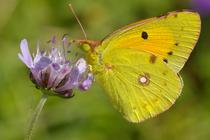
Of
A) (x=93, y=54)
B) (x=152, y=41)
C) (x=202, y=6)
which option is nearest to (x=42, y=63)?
(x=93, y=54)

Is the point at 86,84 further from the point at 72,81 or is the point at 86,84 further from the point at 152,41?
the point at 152,41

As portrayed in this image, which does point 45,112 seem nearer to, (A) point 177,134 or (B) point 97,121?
(B) point 97,121

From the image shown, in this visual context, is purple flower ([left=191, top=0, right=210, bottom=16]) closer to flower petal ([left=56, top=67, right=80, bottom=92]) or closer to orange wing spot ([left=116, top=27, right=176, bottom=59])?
orange wing spot ([left=116, top=27, right=176, bottom=59])

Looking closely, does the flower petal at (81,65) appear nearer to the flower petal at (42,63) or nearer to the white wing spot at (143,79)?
the flower petal at (42,63)

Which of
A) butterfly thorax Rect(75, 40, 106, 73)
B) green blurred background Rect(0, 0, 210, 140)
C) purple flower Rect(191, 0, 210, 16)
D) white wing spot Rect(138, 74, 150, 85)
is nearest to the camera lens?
butterfly thorax Rect(75, 40, 106, 73)

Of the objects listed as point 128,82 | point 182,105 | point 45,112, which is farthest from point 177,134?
point 128,82

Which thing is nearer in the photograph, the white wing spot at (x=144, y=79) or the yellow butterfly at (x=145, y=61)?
the yellow butterfly at (x=145, y=61)

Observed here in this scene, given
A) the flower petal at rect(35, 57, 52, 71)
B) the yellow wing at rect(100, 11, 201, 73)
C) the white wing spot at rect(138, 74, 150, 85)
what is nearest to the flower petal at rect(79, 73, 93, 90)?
the flower petal at rect(35, 57, 52, 71)

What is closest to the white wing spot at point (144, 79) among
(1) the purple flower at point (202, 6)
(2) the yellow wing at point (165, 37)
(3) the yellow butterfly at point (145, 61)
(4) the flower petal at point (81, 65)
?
(3) the yellow butterfly at point (145, 61)

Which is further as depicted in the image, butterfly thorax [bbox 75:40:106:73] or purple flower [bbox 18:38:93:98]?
butterfly thorax [bbox 75:40:106:73]
